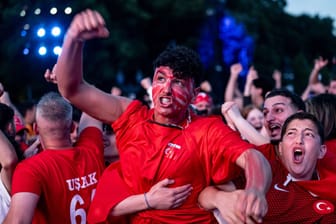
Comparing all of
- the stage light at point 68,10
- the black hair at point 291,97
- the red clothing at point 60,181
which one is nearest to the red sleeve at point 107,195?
the red clothing at point 60,181

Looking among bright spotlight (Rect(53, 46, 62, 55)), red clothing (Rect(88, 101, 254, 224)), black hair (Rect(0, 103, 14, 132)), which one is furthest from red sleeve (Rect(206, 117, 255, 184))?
bright spotlight (Rect(53, 46, 62, 55))

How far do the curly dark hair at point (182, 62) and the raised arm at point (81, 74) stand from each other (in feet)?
1.13

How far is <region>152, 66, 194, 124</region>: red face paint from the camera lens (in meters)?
4.20

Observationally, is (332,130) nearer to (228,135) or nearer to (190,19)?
(228,135)

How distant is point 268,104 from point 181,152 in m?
2.11

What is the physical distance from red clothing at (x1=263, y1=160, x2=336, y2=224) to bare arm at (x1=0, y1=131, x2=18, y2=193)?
1.76m

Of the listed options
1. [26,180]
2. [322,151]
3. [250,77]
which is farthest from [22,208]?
[250,77]

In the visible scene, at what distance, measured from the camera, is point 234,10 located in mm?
28359

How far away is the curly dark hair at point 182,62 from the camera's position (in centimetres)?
427

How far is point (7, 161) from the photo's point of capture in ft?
15.7

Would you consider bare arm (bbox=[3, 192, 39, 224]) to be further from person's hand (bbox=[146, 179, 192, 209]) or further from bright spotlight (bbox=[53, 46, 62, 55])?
bright spotlight (bbox=[53, 46, 62, 55])

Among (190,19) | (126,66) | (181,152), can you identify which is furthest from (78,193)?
(190,19)

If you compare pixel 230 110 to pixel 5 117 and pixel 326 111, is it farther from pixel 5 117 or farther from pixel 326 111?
pixel 5 117

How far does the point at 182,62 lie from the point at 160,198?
0.86 meters
